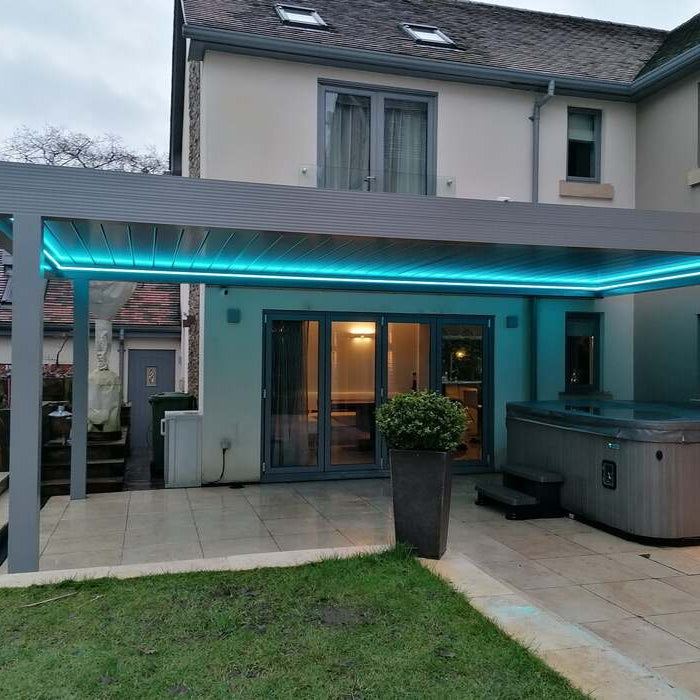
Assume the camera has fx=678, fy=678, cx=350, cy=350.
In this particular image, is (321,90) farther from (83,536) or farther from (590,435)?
(83,536)

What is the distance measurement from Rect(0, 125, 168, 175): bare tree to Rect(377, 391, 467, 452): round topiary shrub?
22.1m

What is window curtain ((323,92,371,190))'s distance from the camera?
8.75 meters

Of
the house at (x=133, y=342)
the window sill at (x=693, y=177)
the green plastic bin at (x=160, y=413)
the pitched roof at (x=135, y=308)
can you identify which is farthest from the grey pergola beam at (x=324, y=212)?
the pitched roof at (x=135, y=308)

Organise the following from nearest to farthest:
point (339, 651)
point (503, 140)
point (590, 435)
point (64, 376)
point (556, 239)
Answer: point (339, 651) → point (556, 239) → point (590, 435) → point (503, 140) → point (64, 376)

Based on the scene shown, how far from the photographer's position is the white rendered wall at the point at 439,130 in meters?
8.33

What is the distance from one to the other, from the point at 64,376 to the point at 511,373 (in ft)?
23.5

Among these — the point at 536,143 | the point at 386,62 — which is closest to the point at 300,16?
the point at 386,62

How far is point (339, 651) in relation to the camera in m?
3.57

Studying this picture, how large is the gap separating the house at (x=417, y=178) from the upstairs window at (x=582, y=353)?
0.02 metres

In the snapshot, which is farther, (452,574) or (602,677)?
(452,574)

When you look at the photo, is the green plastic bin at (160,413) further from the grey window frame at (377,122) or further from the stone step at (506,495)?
the stone step at (506,495)

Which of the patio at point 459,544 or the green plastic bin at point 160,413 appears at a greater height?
the green plastic bin at point 160,413

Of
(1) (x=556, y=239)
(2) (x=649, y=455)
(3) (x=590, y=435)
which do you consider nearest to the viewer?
(1) (x=556, y=239)

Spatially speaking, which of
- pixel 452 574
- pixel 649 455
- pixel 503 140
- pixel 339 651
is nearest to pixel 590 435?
pixel 649 455
